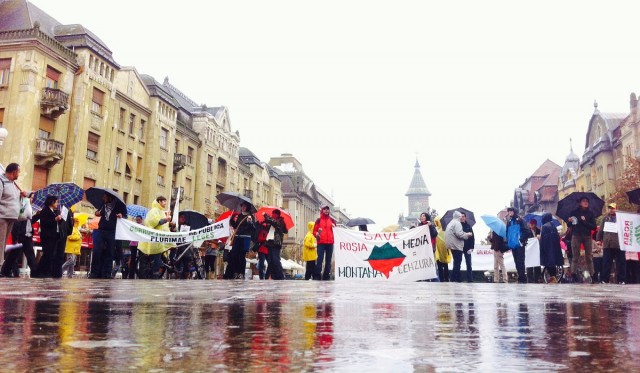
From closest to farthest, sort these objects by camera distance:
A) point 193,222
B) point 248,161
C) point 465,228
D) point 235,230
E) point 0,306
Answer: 1. point 0,306
2. point 235,230
3. point 465,228
4. point 193,222
5. point 248,161

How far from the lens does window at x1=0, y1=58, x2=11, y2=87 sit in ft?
96.6

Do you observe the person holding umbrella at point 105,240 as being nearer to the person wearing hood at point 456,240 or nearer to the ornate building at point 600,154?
the person wearing hood at point 456,240

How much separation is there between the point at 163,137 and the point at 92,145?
966cm

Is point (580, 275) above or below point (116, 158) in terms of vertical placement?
below

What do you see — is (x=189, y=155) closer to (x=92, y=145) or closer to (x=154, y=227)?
(x=92, y=145)

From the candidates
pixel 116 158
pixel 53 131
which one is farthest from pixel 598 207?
pixel 116 158

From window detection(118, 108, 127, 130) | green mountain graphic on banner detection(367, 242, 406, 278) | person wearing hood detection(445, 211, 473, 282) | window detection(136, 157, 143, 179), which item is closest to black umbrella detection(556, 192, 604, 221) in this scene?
person wearing hood detection(445, 211, 473, 282)

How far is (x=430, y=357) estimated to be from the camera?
4.41 ft

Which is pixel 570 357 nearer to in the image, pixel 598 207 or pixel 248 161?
pixel 598 207

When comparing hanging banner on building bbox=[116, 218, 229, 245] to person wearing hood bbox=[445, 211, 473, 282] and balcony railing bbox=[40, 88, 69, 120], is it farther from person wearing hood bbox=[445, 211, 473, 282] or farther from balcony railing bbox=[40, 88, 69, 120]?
balcony railing bbox=[40, 88, 69, 120]

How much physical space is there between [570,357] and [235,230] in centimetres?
1145

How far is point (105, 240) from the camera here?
11.7m

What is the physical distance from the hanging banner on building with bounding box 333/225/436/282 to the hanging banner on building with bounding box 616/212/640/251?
4.34 meters

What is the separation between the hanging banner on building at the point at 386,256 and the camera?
528 inches
